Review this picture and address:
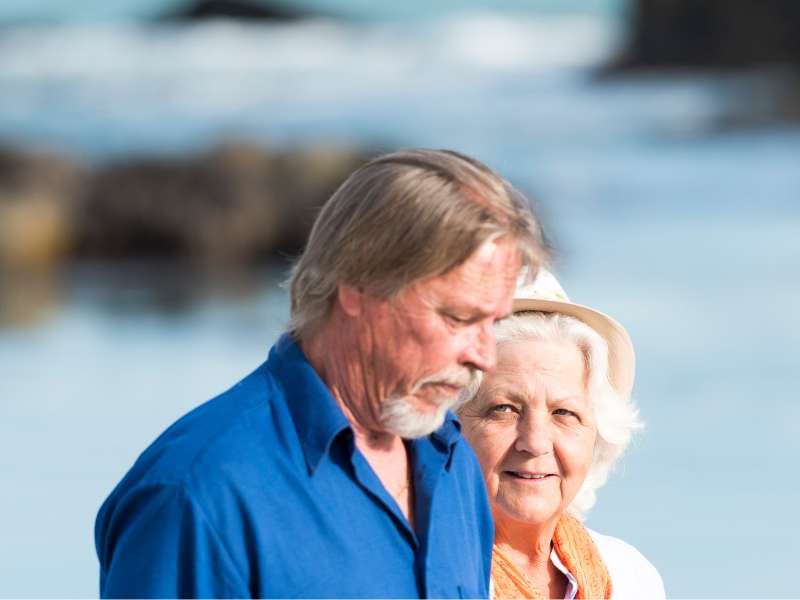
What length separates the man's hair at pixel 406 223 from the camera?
74.9 inches

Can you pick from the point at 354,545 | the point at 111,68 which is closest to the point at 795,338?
the point at 354,545

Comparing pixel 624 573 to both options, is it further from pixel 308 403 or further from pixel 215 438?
pixel 215 438

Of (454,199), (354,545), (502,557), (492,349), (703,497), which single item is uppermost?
(454,199)

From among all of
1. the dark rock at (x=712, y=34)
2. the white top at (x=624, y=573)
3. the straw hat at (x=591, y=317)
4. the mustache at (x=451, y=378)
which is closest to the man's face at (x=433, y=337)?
the mustache at (x=451, y=378)

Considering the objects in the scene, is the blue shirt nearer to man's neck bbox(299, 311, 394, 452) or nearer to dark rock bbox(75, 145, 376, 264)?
man's neck bbox(299, 311, 394, 452)

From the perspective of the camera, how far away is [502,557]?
2.61 m

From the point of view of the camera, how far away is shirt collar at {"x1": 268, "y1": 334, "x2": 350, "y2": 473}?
1.94m

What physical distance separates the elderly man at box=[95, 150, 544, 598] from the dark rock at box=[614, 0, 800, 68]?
31.0 metres

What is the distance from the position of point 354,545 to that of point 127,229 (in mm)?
17896

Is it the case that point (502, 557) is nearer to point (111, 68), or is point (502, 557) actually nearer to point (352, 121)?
point (352, 121)

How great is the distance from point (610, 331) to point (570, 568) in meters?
0.40

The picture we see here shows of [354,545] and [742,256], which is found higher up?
[354,545]

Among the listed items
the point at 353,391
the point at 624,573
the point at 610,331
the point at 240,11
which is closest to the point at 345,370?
the point at 353,391

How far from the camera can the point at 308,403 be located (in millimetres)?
1967
